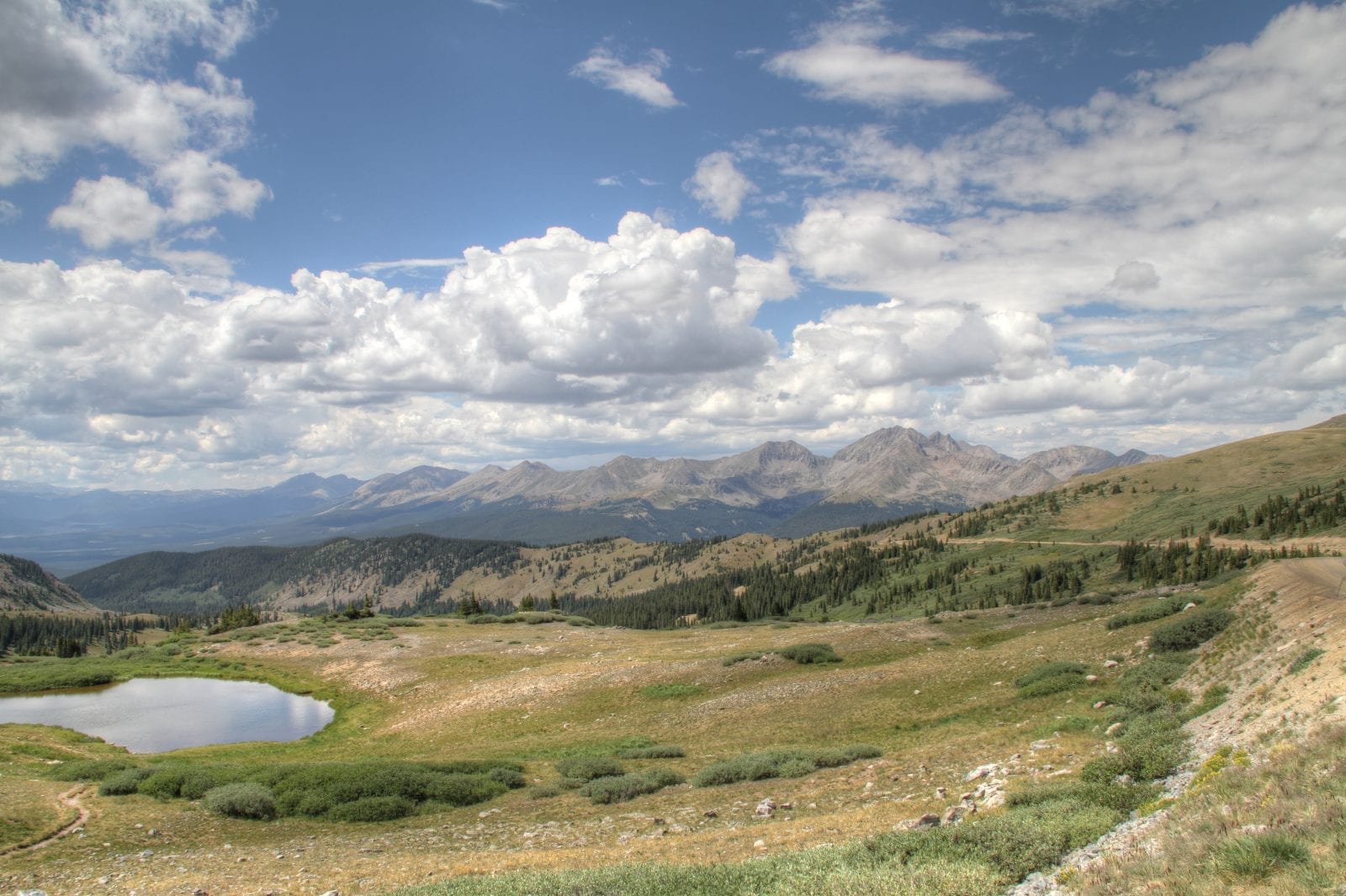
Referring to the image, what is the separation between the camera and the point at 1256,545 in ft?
351

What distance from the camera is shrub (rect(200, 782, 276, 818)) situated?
22516mm

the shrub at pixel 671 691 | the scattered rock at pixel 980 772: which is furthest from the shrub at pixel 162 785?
the scattered rock at pixel 980 772

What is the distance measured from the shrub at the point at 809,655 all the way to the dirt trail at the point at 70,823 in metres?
Answer: 36.1

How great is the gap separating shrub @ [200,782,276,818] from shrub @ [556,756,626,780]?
1028cm

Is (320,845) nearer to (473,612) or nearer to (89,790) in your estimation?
(89,790)

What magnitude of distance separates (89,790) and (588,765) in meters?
18.7

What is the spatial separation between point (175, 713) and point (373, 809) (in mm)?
43391

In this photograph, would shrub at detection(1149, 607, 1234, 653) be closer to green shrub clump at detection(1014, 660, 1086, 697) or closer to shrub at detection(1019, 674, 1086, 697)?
green shrub clump at detection(1014, 660, 1086, 697)

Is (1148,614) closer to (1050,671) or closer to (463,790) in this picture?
(1050,671)

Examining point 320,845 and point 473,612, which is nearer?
point 320,845

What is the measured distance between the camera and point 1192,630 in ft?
89.5

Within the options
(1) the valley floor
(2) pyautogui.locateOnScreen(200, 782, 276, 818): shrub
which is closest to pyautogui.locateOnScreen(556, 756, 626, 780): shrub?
(1) the valley floor

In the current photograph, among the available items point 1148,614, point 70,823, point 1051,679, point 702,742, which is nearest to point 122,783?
point 70,823

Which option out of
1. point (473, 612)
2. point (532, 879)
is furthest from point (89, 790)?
point (473, 612)
